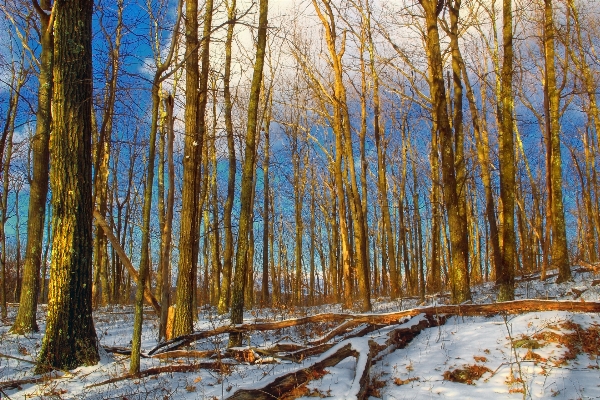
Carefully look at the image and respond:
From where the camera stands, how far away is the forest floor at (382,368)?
3.82 meters

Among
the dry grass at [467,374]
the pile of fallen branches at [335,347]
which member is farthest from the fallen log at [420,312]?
the dry grass at [467,374]

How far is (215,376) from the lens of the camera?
4594mm

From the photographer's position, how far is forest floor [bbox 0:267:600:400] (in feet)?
12.5

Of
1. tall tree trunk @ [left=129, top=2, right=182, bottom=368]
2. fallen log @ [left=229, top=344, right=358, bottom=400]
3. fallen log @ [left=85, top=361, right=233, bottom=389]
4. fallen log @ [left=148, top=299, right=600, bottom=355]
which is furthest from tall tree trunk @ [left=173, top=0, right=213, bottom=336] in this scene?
Answer: fallen log @ [left=229, top=344, right=358, bottom=400]

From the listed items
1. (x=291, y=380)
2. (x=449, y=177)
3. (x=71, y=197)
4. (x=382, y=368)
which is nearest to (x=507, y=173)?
(x=449, y=177)

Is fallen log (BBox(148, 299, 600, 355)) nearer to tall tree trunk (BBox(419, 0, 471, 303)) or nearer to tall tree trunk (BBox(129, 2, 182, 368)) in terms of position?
tall tree trunk (BBox(129, 2, 182, 368))

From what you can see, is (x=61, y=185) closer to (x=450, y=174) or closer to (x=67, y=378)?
(x=67, y=378)

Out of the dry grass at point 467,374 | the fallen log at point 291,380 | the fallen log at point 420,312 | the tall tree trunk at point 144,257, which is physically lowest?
the dry grass at point 467,374

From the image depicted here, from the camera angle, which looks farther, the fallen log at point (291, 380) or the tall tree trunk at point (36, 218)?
the tall tree trunk at point (36, 218)

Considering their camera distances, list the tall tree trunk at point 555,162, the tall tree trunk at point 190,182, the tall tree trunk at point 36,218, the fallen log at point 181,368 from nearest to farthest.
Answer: the fallen log at point 181,368, the tall tree trunk at point 190,182, the tall tree trunk at point 36,218, the tall tree trunk at point 555,162

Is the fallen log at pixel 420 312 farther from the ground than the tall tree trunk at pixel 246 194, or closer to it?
closer to it

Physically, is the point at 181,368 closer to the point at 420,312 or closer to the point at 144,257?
the point at 144,257

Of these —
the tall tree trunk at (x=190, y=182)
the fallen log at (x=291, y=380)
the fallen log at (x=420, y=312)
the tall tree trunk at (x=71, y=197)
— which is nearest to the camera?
Result: the fallen log at (x=291, y=380)

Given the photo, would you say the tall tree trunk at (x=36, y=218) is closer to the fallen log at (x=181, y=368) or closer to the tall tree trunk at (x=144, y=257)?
the tall tree trunk at (x=144, y=257)
